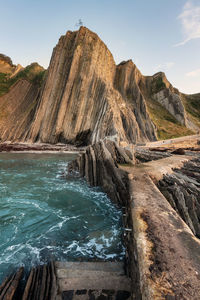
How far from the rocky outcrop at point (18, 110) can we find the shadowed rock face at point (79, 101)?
4136 millimetres

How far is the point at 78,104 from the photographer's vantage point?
31.4 m

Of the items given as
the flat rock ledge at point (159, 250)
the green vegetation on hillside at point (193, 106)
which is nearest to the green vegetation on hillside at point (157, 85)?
the green vegetation on hillside at point (193, 106)

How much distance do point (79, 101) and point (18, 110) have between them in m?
17.8

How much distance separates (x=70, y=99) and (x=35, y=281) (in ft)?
105

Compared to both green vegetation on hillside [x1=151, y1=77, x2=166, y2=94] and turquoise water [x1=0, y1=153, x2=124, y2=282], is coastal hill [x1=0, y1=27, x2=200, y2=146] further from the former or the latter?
turquoise water [x1=0, y1=153, x2=124, y2=282]

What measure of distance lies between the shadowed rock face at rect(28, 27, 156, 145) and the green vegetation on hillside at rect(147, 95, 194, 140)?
7.82m

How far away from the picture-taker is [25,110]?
39.1 meters

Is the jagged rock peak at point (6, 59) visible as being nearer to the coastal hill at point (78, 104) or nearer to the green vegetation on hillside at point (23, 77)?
the green vegetation on hillside at point (23, 77)

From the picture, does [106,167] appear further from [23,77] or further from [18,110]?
[23,77]

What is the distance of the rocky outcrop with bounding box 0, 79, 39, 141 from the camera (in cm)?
3525

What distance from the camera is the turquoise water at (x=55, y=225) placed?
397cm

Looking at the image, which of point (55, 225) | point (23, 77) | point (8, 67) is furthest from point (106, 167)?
point (8, 67)

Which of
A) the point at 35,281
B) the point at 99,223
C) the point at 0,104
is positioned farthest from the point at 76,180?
the point at 0,104

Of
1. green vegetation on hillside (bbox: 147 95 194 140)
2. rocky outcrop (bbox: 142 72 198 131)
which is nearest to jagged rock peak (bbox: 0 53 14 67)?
rocky outcrop (bbox: 142 72 198 131)
